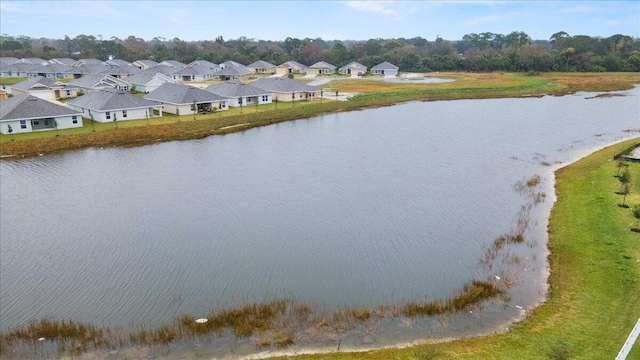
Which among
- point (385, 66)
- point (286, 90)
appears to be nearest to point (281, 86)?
point (286, 90)

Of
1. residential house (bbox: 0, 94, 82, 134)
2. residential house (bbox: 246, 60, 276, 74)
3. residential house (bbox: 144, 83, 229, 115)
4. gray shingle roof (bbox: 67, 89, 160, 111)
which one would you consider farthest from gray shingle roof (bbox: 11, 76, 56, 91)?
residential house (bbox: 246, 60, 276, 74)

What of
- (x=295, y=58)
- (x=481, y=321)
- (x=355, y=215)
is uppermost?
(x=295, y=58)

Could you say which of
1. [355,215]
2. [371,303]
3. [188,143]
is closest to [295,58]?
[188,143]

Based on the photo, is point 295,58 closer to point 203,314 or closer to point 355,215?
point 355,215

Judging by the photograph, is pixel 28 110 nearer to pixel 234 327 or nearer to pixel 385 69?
pixel 234 327

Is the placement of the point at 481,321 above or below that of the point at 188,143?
below

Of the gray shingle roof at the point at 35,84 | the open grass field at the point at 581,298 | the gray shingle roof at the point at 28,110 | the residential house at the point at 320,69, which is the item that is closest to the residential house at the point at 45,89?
the gray shingle roof at the point at 35,84

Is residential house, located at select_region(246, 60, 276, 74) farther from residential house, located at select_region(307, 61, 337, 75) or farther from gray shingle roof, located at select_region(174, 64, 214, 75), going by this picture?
gray shingle roof, located at select_region(174, 64, 214, 75)
